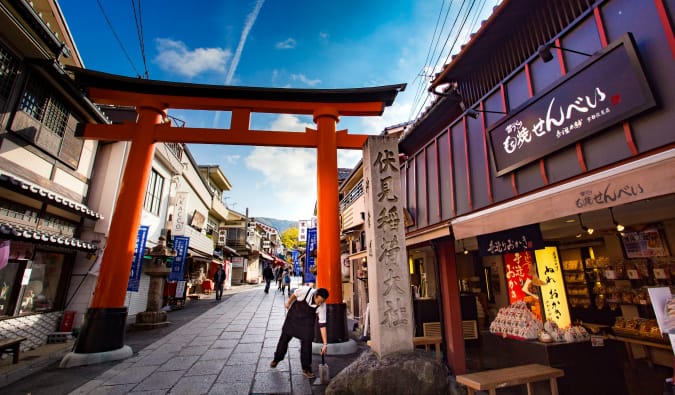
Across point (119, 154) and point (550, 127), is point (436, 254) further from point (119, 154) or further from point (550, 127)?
point (119, 154)

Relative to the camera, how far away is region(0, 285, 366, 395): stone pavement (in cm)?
538

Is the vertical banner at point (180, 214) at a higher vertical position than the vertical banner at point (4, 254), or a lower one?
higher

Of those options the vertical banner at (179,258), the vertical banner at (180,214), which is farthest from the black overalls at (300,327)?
the vertical banner at (180,214)

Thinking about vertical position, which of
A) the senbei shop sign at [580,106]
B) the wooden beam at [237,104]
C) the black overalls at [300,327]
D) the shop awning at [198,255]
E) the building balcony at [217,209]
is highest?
the building balcony at [217,209]

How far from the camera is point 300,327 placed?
6.28 meters

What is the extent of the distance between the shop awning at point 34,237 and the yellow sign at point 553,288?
13560mm

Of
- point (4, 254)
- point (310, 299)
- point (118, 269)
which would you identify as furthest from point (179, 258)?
point (310, 299)

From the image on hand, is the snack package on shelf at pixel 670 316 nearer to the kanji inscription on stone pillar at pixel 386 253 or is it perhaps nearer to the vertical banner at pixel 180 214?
the kanji inscription on stone pillar at pixel 386 253

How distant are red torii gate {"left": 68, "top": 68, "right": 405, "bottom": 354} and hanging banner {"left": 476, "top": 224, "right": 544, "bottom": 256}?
13.2 feet

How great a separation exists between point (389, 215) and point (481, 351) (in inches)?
252

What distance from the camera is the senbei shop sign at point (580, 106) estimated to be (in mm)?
3719

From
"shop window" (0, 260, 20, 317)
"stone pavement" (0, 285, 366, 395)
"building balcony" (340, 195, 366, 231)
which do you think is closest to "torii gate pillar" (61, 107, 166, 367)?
"stone pavement" (0, 285, 366, 395)

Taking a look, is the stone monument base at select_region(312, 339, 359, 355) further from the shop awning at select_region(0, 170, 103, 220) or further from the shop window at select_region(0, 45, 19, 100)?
the shop window at select_region(0, 45, 19, 100)

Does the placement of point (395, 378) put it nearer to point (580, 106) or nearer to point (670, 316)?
point (670, 316)
